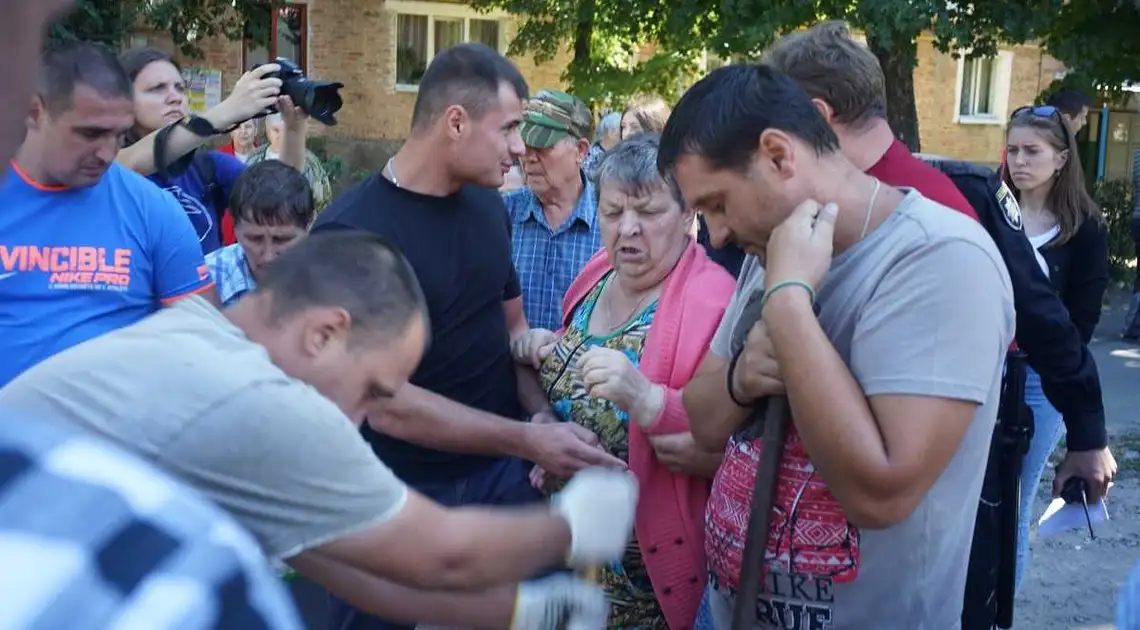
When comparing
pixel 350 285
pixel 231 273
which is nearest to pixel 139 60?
pixel 231 273

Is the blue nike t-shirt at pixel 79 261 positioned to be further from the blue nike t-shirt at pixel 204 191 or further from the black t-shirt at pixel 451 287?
the blue nike t-shirt at pixel 204 191

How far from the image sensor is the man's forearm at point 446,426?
2.98m

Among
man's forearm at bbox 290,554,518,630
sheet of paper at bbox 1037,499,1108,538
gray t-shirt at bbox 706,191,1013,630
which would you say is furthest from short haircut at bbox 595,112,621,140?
man's forearm at bbox 290,554,518,630

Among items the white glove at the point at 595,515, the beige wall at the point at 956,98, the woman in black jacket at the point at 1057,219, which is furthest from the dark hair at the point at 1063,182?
the beige wall at the point at 956,98

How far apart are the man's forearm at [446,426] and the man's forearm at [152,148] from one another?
1.74 meters

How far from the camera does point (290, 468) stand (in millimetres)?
1550

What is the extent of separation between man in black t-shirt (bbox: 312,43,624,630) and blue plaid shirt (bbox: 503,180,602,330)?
0.84 m

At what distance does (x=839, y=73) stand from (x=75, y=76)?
7.09 ft

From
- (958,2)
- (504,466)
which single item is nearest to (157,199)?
(504,466)

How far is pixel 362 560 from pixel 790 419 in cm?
89

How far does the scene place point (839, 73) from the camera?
276 cm

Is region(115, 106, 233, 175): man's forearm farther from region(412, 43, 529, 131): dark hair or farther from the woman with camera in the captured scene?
region(412, 43, 529, 131): dark hair

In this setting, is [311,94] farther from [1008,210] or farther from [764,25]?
[764,25]

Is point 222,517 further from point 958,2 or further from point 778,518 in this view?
point 958,2
